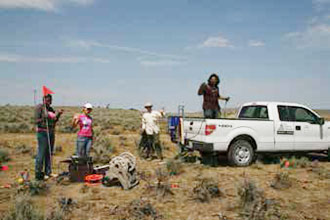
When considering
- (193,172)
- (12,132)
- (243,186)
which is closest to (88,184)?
(193,172)

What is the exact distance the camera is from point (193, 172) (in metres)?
8.09

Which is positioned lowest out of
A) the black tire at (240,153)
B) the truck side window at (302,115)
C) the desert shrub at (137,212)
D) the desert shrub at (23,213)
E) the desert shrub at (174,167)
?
the desert shrub at (137,212)

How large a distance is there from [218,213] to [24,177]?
4.12 metres

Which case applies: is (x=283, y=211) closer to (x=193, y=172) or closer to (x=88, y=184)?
(x=193, y=172)

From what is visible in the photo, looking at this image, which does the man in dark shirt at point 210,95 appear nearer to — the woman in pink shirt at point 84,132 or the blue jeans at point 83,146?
the woman in pink shirt at point 84,132

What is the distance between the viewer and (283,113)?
897cm

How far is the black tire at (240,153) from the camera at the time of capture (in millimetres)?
8336

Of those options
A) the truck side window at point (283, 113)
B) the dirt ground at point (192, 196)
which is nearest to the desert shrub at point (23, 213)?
the dirt ground at point (192, 196)

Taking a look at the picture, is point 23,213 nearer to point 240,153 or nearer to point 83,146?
point 83,146

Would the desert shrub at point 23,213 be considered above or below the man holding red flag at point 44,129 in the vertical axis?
below

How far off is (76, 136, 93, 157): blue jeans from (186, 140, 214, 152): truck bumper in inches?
117

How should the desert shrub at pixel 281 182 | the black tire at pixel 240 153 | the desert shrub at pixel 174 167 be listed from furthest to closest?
the black tire at pixel 240 153
the desert shrub at pixel 174 167
the desert shrub at pixel 281 182

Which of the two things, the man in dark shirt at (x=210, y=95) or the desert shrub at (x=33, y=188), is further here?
the man in dark shirt at (x=210, y=95)

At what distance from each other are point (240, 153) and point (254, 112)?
1709mm
